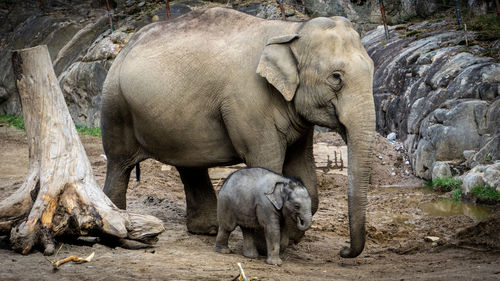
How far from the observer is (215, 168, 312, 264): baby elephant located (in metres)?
5.97

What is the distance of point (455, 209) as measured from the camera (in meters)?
9.81

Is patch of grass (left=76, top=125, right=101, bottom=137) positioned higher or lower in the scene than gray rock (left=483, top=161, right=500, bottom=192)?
lower

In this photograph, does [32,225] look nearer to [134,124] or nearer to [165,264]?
[165,264]

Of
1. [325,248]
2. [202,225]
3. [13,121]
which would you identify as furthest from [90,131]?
[325,248]

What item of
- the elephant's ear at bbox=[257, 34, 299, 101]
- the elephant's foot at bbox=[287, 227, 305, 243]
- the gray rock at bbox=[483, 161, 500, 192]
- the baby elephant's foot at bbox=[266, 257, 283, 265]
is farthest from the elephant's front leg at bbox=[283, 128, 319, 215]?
the gray rock at bbox=[483, 161, 500, 192]

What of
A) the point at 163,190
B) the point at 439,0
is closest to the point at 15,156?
the point at 163,190

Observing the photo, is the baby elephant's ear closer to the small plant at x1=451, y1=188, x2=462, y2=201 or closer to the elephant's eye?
the elephant's eye

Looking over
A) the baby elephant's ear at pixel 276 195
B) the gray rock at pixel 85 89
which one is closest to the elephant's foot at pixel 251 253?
the baby elephant's ear at pixel 276 195

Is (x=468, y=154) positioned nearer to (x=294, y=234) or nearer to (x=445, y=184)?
(x=445, y=184)

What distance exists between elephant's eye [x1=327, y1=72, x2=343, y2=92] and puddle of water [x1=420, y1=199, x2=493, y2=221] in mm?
3818

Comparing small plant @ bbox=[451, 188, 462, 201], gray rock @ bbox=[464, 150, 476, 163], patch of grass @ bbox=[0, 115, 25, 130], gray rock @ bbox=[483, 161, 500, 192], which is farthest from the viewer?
patch of grass @ bbox=[0, 115, 25, 130]

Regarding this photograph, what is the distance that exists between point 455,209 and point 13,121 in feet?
47.8

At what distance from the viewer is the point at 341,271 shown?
584cm

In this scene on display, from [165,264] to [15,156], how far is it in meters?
9.91
